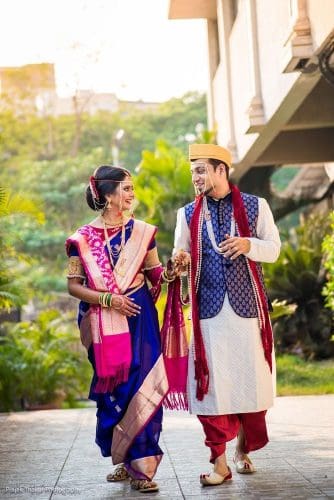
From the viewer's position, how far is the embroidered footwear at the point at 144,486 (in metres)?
6.62

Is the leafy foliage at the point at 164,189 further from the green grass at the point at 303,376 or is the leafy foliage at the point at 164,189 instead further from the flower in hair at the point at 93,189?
the flower in hair at the point at 93,189

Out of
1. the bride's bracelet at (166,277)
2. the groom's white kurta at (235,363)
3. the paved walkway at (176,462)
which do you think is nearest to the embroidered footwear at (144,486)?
the paved walkway at (176,462)

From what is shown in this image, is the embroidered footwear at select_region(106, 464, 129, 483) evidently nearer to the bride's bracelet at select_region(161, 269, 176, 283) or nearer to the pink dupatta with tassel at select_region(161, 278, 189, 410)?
the pink dupatta with tassel at select_region(161, 278, 189, 410)

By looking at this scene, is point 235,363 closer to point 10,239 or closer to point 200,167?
point 200,167

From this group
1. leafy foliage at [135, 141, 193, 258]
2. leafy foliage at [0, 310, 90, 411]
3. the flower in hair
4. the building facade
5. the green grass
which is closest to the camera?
the flower in hair

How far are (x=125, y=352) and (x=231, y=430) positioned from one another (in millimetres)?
809

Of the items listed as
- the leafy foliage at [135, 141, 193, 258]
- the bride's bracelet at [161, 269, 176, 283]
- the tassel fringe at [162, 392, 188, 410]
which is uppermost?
the leafy foliage at [135, 141, 193, 258]

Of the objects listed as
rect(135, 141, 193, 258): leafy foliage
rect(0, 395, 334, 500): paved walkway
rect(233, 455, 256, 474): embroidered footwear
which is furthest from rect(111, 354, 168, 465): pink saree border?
rect(135, 141, 193, 258): leafy foliage

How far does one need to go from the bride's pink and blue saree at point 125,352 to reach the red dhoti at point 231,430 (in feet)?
1.08

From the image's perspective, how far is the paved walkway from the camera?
6535mm

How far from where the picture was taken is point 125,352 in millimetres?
7000

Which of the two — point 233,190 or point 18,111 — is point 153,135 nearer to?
point 18,111

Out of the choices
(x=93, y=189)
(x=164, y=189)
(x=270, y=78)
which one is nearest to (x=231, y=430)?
(x=93, y=189)

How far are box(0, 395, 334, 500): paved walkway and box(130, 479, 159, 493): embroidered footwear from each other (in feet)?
0.15
